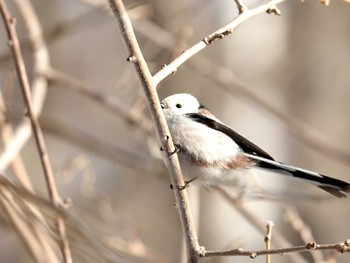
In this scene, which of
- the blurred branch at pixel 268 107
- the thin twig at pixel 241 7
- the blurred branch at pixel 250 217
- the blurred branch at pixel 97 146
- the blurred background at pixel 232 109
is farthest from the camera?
the blurred background at pixel 232 109

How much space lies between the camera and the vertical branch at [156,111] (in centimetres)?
154

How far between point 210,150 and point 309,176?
333mm

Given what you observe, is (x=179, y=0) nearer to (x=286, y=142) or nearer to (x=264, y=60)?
(x=264, y=60)

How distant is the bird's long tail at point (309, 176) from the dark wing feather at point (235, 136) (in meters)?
0.02

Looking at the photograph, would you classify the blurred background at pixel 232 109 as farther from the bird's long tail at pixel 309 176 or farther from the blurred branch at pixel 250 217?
the bird's long tail at pixel 309 176

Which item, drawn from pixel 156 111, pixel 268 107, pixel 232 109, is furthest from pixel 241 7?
pixel 232 109

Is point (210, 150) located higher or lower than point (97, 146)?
lower

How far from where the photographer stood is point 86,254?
1.18 metres

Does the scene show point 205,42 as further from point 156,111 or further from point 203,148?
point 203,148

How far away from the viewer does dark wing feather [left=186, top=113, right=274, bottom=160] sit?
2146 mm

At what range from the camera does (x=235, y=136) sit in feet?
7.17

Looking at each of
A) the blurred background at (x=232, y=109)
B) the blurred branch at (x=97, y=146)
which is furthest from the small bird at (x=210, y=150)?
the blurred background at (x=232, y=109)

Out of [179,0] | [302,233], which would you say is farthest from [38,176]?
[302,233]

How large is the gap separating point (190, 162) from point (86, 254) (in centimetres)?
94
